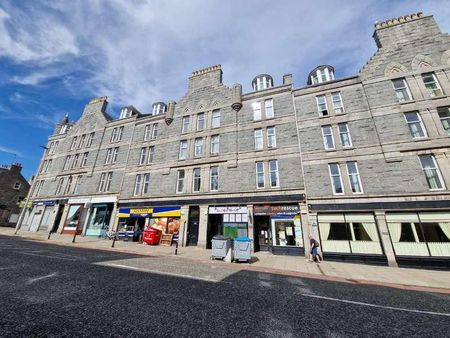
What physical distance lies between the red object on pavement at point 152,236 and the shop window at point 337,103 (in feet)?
68.6

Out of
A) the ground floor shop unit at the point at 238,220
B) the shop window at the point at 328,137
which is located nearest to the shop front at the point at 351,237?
the ground floor shop unit at the point at 238,220

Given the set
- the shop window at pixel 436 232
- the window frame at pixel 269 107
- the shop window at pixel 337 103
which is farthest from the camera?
the window frame at pixel 269 107

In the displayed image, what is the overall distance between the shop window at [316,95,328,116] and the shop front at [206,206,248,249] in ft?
38.0

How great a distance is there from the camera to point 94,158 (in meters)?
27.3

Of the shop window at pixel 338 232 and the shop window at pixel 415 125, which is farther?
the shop window at pixel 415 125

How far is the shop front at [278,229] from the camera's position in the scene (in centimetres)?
1562

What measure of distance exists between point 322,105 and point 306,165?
21.1ft

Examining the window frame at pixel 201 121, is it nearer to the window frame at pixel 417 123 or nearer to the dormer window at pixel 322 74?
the dormer window at pixel 322 74

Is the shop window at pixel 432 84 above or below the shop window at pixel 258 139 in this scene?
above

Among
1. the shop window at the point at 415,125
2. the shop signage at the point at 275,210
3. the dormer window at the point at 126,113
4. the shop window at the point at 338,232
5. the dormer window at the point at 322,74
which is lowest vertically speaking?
the shop window at the point at 338,232

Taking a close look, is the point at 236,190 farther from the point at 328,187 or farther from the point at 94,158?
the point at 94,158

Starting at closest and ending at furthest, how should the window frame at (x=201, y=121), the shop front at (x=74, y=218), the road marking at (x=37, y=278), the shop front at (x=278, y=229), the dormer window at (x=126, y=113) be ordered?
the road marking at (x=37, y=278) < the shop front at (x=278, y=229) < the window frame at (x=201, y=121) < the shop front at (x=74, y=218) < the dormer window at (x=126, y=113)

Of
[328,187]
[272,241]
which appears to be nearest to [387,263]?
[328,187]

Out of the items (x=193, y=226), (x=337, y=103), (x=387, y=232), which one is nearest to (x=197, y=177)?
(x=193, y=226)
